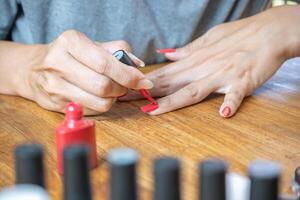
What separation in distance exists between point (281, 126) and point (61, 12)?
574 mm

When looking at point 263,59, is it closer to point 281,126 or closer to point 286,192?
point 281,126

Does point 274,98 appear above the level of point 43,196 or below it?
below

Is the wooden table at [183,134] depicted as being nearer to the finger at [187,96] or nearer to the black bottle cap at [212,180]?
the finger at [187,96]

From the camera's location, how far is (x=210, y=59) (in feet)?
3.15

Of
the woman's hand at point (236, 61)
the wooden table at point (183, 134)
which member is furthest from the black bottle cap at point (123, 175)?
the woman's hand at point (236, 61)

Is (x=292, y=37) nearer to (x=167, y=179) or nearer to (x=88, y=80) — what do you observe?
(x=88, y=80)

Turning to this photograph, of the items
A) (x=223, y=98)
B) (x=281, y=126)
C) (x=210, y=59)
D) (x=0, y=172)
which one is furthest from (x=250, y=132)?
(x=0, y=172)

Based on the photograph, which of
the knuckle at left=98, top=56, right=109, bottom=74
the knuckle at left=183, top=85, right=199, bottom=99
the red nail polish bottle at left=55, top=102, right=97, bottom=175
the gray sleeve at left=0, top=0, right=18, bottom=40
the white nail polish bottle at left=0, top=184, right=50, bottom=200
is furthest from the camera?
the gray sleeve at left=0, top=0, right=18, bottom=40

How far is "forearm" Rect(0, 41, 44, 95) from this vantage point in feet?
2.87

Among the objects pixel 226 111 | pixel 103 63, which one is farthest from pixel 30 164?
pixel 226 111

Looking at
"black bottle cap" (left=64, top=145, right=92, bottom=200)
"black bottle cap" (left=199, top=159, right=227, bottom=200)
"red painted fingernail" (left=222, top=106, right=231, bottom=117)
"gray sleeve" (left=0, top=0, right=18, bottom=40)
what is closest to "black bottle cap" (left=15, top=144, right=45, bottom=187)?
"black bottle cap" (left=64, top=145, right=92, bottom=200)

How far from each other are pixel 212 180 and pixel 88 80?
0.43 metres

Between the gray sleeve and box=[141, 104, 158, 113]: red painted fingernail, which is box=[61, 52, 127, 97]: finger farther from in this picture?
the gray sleeve

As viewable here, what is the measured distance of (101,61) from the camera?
2.37 feet
